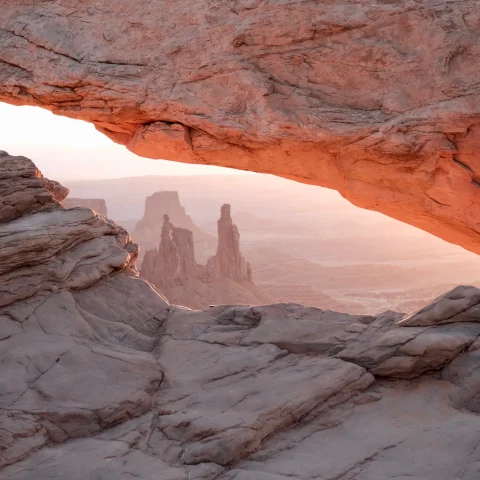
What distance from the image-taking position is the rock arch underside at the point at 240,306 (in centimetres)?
734

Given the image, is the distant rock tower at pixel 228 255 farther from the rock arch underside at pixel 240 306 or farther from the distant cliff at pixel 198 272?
the rock arch underside at pixel 240 306

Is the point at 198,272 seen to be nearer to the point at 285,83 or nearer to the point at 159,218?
the point at 285,83

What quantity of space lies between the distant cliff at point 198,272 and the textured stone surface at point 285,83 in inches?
1587

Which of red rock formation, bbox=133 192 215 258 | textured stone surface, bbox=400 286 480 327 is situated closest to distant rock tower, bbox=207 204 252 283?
red rock formation, bbox=133 192 215 258

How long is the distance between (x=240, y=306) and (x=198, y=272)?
156 ft

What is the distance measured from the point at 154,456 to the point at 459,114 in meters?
8.06

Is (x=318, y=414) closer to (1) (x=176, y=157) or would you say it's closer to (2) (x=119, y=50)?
(1) (x=176, y=157)

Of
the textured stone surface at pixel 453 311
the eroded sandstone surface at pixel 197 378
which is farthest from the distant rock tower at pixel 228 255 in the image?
the textured stone surface at pixel 453 311

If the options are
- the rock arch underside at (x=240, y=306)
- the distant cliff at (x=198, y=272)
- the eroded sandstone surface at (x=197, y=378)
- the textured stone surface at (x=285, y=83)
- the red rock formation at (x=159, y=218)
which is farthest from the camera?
the red rock formation at (x=159, y=218)

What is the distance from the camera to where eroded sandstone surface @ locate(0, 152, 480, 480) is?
706 cm

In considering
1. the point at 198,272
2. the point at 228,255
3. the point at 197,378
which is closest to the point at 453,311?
the point at 197,378

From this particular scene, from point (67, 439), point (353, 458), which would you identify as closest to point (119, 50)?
point (67, 439)

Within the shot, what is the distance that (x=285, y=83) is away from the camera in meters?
11.8

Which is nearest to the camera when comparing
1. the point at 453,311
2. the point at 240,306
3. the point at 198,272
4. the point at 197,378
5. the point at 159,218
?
the point at 197,378
